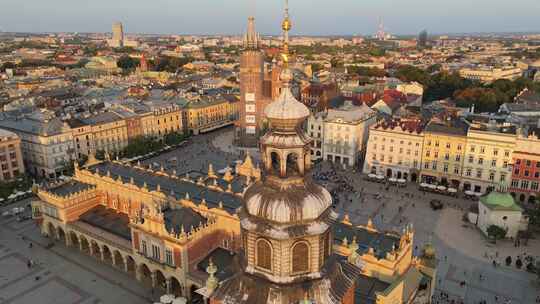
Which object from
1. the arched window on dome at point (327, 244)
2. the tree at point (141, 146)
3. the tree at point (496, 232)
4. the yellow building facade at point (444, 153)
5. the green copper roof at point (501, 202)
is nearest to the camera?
the arched window on dome at point (327, 244)

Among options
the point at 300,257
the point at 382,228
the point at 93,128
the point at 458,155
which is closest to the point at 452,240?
the point at 382,228

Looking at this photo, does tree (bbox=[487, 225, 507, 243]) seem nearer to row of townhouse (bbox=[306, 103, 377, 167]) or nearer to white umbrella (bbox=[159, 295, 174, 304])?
row of townhouse (bbox=[306, 103, 377, 167])

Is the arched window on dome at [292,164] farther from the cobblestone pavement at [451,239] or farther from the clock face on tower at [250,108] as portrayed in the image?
the clock face on tower at [250,108]

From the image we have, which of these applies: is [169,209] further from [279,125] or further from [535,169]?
[535,169]

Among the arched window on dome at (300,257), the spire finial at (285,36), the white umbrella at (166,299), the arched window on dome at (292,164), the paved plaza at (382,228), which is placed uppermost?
the spire finial at (285,36)

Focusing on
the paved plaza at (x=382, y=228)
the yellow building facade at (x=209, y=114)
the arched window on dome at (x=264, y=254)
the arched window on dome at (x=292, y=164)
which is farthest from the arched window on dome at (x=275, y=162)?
the yellow building facade at (x=209, y=114)

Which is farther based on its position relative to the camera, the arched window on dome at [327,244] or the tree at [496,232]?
the tree at [496,232]

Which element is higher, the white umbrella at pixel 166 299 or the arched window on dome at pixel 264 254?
the arched window on dome at pixel 264 254

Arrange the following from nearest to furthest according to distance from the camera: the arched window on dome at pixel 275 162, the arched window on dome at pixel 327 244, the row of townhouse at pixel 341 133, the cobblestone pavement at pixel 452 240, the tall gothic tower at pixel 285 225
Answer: the tall gothic tower at pixel 285 225, the arched window on dome at pixel 275 162, the arched window on dome at pixel 327 244, the cobblestone pavement at pixel 452 240, the row of townhouse at pixel 341 133
